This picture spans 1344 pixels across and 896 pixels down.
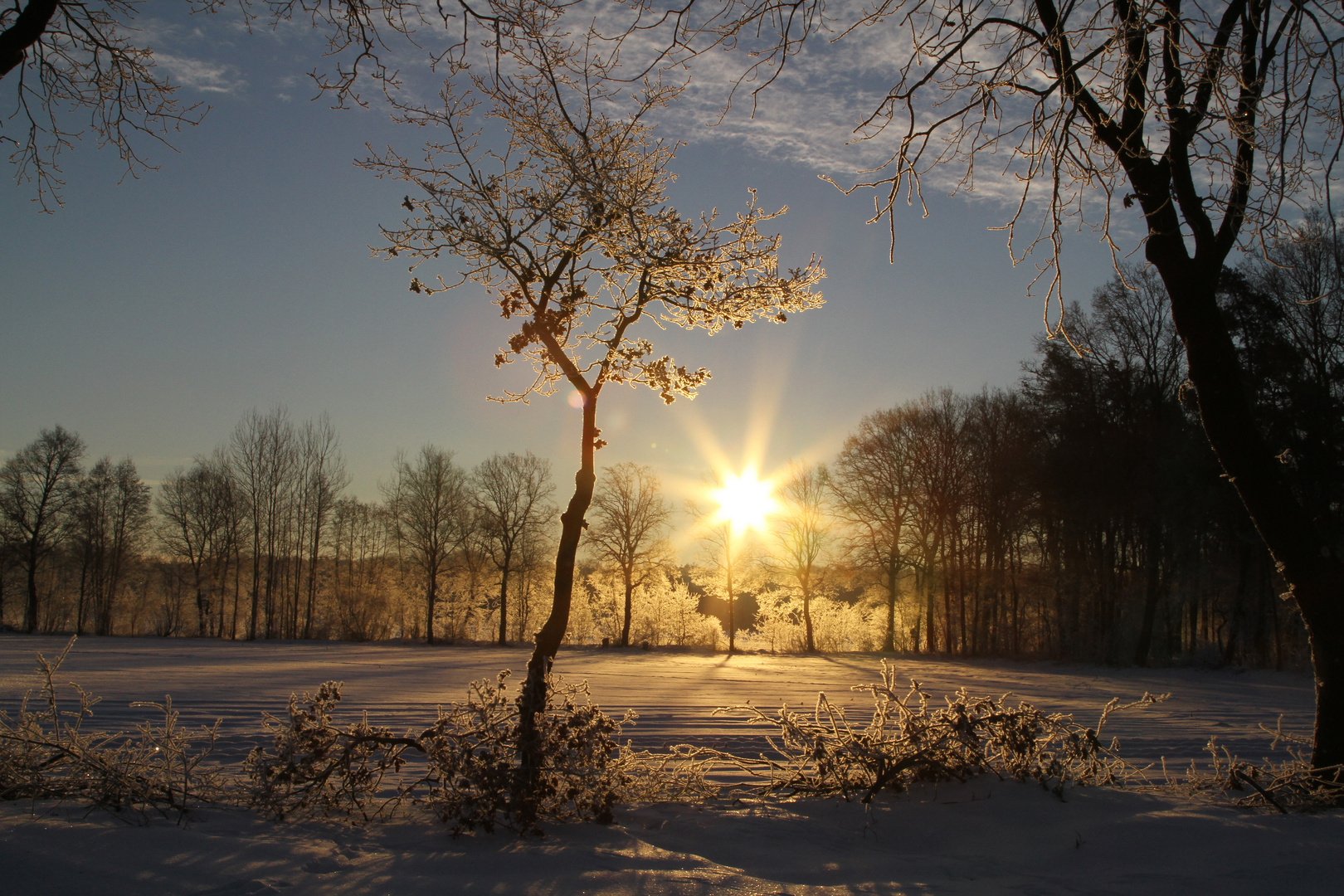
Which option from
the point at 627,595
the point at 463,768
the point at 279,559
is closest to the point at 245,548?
the point at 279,559

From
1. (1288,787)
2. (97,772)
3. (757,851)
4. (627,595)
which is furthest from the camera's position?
(627,595)

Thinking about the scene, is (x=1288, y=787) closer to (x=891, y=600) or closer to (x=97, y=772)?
(x=97, y=772)

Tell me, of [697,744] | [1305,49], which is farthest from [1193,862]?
[697,744]

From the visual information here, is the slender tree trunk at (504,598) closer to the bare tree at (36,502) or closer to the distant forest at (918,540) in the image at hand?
the distant forest at (918,540)

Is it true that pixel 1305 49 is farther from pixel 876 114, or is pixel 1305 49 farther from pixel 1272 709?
pixel 1272 709

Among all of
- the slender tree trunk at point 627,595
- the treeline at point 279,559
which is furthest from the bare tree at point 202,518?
the slender tree trunk at point 627,595

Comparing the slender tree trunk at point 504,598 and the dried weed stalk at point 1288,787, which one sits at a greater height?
the dried weed stalk at point 1288,787

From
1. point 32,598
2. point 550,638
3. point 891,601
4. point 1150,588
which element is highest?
point 550,638

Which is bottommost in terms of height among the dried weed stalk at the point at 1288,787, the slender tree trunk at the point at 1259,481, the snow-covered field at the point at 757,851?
the snow-covered field at the point at 757,851

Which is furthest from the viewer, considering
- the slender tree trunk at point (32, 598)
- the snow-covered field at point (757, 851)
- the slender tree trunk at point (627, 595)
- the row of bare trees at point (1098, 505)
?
the slender tree trunk at point (32, 598)

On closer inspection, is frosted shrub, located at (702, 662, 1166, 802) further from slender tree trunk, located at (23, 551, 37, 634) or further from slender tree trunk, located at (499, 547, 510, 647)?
slender tree trunk, located at (23, 551, 37, 634)

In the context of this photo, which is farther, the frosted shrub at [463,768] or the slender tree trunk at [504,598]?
the slender tree trunk at [504,598]

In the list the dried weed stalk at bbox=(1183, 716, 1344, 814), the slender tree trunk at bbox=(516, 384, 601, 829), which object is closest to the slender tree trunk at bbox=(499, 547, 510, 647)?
the slender tree trunk at bbox=(516, 384, 601, 829)

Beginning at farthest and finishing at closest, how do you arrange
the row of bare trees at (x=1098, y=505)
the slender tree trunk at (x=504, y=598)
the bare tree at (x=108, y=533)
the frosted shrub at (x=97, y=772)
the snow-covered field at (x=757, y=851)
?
the bare tree at (x=108, y=533), the slender tree trunk at (x=504, y=598), the row of bare trees at (x=1098, y=505), the frosted shrub at (x=97, y=772), the snow-covered field at (x=757, y=851)
